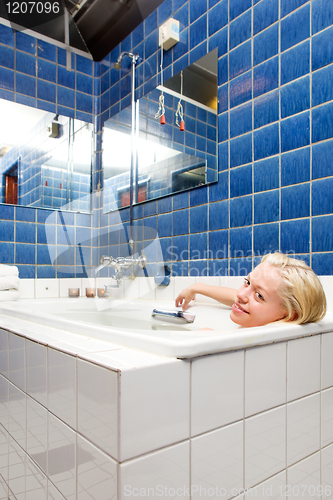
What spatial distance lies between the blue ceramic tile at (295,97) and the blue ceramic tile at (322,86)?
0.02 m

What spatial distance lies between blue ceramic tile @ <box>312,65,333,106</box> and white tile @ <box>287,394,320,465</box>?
37.3 inches

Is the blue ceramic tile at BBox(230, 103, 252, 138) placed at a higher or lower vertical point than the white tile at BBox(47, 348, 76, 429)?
higher

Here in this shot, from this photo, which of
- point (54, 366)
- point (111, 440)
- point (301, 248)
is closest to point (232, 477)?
point (111, 440)

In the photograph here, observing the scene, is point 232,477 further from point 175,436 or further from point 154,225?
point 154,225

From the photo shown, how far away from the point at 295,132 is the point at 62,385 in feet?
3.68

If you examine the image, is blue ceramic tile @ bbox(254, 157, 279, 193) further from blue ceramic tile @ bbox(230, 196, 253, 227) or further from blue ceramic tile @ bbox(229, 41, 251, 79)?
blue ceramic tile @ bbox(229, 41, 251, 79)

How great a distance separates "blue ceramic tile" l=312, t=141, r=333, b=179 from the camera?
3.66 feet

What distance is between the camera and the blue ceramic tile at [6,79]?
196 cm

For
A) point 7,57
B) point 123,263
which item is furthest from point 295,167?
point 7,57

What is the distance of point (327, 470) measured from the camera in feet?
2.62

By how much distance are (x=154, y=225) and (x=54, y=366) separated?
4.33 ft

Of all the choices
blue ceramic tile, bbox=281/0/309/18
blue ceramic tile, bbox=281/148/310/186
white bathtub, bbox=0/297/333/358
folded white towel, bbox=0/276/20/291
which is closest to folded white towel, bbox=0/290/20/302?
folded white towel, bbox=0/276/20/291

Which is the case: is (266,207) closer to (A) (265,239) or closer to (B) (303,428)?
(A) (265,239)

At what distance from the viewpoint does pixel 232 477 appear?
1.89 feet
